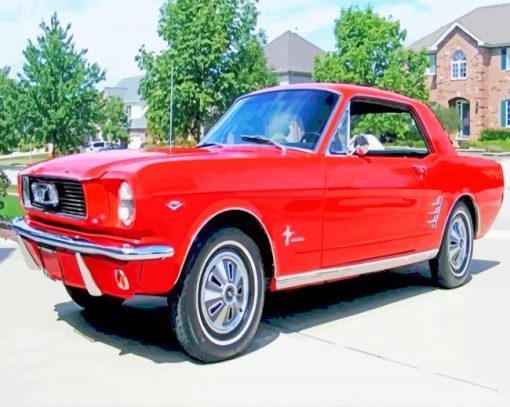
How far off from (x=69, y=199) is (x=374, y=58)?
125 ft

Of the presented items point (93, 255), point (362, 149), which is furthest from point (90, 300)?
point (362, 149)

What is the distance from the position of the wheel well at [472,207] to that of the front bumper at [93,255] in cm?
383

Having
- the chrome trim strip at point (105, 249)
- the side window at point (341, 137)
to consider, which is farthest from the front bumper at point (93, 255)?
the side window at point (341, 137)

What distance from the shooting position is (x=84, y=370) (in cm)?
404

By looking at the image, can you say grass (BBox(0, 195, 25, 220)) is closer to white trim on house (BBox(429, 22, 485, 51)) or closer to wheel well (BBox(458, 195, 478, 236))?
wheel well (BBox(458, 195, 478, 236))

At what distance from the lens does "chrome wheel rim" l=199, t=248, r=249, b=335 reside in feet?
13.7

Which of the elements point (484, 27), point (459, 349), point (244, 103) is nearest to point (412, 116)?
point (244, 103)

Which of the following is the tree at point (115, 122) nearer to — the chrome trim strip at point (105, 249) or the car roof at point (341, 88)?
the car roof at point (341, 88)

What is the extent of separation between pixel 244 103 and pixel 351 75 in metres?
35.5

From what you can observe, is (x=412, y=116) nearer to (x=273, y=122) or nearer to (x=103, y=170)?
(x=273, y=122)

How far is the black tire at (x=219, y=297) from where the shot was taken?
403cm

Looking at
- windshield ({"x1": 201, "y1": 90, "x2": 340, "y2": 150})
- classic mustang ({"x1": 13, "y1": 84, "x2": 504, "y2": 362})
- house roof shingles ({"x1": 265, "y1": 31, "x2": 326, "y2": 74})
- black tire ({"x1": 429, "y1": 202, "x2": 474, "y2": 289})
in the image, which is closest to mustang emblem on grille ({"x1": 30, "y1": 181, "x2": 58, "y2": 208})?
classic mustang ({"x1": 13, "y1": 84, "x2": 504, "y2": 362})

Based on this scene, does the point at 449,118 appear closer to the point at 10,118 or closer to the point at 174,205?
the point at 10,118

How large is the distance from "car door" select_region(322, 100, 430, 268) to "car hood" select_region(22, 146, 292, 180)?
1.76 ft
